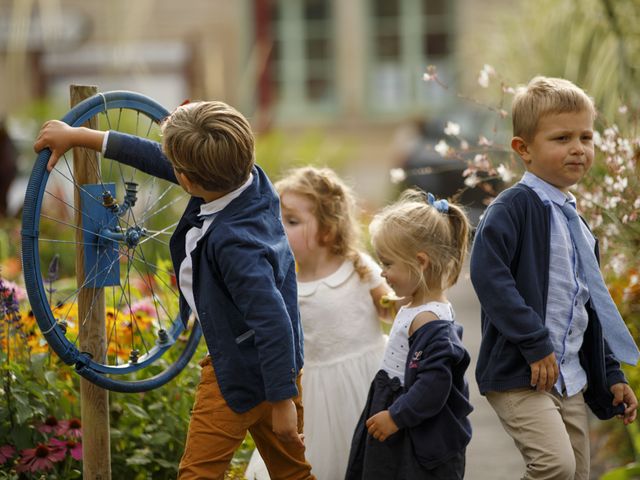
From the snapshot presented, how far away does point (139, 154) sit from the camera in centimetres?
341

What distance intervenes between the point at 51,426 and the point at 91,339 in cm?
51

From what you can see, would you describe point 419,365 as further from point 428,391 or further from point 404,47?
point 404,47

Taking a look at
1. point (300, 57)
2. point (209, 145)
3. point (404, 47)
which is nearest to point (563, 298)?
point (209, 145)

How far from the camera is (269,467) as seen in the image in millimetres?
3494

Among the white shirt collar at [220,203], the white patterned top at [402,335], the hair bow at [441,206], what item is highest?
the white shirt collar at [220,203]

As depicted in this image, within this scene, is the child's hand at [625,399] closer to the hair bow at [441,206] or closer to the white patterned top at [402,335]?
the white patterned top at [402,335]

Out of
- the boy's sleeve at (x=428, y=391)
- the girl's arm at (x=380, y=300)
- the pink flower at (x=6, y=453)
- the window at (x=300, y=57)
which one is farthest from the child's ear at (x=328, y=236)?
the window at (x=300, y=57)

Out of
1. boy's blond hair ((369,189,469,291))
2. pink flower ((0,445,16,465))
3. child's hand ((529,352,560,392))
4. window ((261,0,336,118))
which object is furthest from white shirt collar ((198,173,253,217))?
window ((261,0,336,118))

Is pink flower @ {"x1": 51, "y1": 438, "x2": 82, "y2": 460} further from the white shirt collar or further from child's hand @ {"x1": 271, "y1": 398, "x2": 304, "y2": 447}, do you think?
the white shirt collar

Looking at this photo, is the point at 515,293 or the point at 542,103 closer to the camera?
the point at 515,293

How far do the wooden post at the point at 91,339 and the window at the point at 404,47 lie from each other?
18.0m

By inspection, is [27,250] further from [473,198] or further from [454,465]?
[473,198]

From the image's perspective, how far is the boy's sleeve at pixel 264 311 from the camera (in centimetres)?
308

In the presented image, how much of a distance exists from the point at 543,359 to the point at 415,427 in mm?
424
